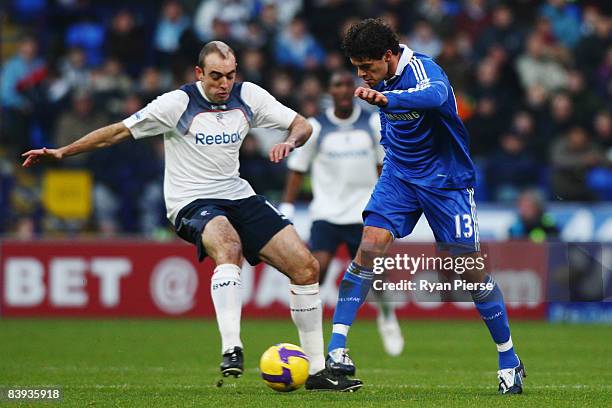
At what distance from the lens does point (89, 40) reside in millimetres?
20469

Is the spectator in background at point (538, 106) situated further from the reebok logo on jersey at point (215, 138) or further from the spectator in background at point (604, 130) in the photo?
the reebok logo on jersey at point (215, 138)

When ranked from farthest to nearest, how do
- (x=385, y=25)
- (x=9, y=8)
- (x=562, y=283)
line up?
(x=9, y=8) → (x=562, y=283) → (x=385, y=25)

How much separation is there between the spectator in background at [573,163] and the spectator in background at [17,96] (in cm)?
842

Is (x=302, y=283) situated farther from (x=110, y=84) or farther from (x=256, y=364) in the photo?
(x=110, y=84)

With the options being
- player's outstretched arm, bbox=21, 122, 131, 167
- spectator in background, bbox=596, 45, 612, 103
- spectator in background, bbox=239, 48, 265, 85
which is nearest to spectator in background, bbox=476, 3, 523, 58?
spectator in background, bbox=596, 45, 612, 103

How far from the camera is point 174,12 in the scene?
20.0 metres

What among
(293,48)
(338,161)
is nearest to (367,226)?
(338,161)

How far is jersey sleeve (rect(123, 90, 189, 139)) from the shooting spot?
8.71 meters

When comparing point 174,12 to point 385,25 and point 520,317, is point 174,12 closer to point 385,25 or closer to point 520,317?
point 520,317

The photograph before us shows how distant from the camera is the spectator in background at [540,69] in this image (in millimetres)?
19500

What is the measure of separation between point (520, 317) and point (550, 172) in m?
2.37

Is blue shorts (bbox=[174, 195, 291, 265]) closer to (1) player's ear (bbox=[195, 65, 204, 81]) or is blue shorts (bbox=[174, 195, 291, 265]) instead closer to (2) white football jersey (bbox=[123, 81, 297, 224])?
(2) white football jersey (bbox=[123, 81, 297, 224])

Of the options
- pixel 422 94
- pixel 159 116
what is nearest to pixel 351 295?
pixel 422 94

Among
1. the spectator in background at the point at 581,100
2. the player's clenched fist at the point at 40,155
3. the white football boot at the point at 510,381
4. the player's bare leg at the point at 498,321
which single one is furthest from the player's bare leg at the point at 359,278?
the spectator in background at the point at 581,100
